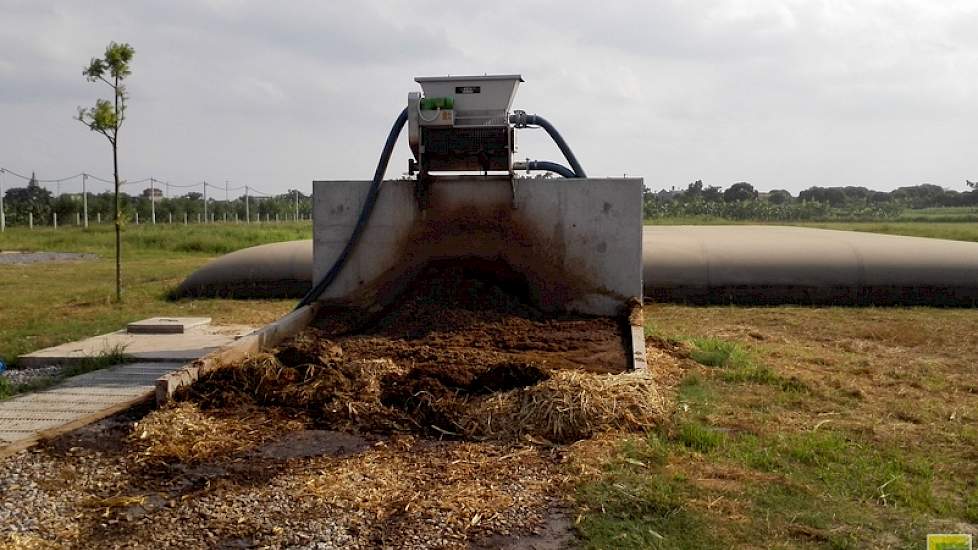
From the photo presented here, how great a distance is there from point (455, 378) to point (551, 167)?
302 cm

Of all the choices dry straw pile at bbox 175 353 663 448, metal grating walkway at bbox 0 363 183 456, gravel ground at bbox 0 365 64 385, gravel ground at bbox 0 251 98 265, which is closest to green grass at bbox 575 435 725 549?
dry straw pile at bbox 175 353 663 448

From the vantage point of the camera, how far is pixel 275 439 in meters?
4.44

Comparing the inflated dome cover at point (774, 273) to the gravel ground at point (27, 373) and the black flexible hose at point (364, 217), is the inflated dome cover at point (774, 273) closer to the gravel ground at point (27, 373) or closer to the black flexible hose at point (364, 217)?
the black flexible hose at point (364, 217)

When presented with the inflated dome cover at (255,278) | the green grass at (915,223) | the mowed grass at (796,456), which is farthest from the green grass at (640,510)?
the green grass at (915,223)

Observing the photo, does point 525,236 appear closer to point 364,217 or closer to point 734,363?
point 364,217

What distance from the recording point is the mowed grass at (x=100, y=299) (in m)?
8.63

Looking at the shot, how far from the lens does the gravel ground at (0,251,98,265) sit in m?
18.7

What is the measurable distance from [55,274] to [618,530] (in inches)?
562

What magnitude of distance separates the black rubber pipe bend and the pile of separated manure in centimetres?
155

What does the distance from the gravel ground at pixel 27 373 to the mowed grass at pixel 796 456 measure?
14.1ft

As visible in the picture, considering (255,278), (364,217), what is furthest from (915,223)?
(364,217)

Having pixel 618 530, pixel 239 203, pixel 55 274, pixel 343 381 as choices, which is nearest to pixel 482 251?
pixel 343 381

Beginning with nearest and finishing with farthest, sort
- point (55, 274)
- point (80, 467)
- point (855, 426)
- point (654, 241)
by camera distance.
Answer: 1. point (80, 467)
2. point (855, 426)
3. point (654, 241)
4. point (55, 274)

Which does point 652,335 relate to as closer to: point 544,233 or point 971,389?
point 544,233
